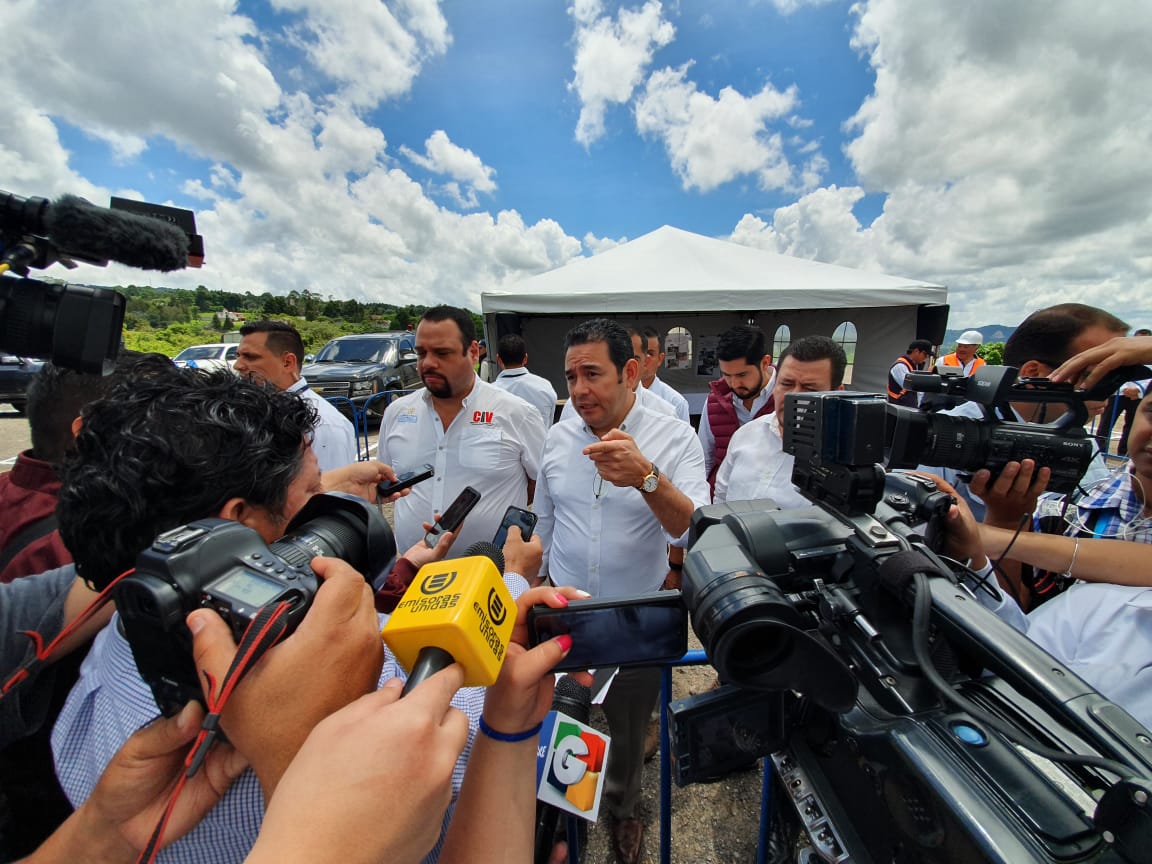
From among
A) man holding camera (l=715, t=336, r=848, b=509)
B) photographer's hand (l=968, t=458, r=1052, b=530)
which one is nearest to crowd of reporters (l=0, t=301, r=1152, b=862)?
photographer's hand (l=968, t=458, r=1052, b=530)

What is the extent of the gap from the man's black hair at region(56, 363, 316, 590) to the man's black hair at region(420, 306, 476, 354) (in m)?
2.08

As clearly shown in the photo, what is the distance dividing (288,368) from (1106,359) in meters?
4.24

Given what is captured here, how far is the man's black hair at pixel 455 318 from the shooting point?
2.99 metres

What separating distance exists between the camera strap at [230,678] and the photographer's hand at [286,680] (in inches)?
0.7

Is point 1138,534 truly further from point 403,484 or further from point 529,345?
point 529,345

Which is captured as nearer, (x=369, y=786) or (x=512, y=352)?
(x=369, y=786)

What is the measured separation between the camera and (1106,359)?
4.06 feet

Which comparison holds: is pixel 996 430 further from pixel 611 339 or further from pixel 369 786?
pixel 369 786

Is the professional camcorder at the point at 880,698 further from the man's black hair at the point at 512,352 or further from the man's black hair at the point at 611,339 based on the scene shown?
the man's black hair at the point at 512,352

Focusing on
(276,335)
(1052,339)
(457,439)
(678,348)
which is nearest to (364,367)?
(276,335)

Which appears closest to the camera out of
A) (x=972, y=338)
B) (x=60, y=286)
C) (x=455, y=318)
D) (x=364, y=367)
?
(x=60, y=286)

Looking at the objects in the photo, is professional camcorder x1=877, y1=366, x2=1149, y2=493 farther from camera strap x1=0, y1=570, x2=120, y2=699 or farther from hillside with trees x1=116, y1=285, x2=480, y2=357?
hillside with trees x1=116, y1=285, x2=480, y2=357

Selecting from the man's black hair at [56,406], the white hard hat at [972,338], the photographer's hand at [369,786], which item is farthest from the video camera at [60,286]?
the white hard hat at [972,338]

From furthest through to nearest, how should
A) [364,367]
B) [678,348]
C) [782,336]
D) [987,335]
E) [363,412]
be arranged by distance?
[987,335], [678,348], [782,336], [364,367], [363,412]
